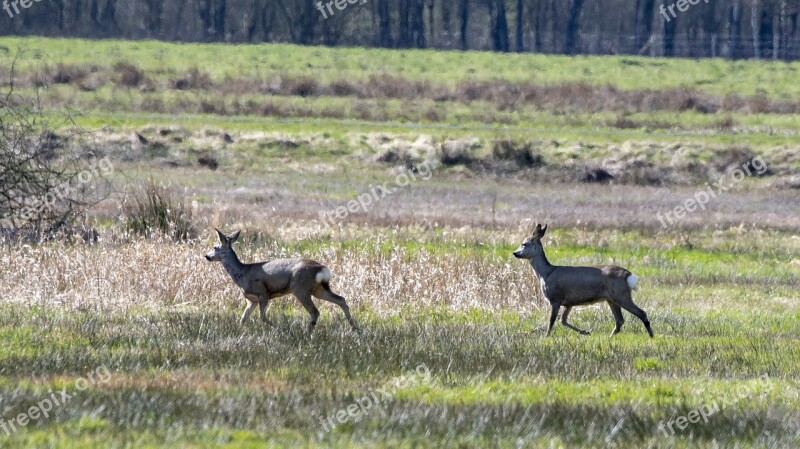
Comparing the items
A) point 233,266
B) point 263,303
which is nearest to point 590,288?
point 263,303

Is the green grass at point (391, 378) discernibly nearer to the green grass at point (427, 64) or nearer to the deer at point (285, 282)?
the deer at point (285, 282)

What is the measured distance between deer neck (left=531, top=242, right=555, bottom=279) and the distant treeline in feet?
218

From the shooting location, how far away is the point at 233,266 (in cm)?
1584

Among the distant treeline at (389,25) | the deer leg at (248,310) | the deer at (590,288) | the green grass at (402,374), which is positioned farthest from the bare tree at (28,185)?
the distant treeline at (389,25)

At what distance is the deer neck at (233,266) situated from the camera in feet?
51.6

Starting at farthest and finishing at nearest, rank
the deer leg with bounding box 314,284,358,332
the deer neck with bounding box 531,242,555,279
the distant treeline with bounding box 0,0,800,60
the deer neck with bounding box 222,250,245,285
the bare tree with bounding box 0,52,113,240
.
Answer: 1. the distant treeline with bounding box 0,0,800,60
2. the bare tree with bounding box 0,52,113,240
3. the deer neck with bounding box 531,242,555,279
4. the deer neck with bounding box 222,250,245,285
5. the deer leg with bounding box 314,284,358,332

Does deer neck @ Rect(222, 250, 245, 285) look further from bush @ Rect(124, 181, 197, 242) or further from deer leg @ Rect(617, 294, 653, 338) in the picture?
bush @ Rect(124, 181, 197, 242)

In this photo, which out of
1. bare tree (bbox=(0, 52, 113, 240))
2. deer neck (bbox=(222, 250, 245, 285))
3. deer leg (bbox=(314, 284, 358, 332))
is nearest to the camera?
deer leg (bbox=(314, 284, 358, 332))

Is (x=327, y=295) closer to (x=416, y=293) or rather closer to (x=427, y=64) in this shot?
(x=416, y=293)

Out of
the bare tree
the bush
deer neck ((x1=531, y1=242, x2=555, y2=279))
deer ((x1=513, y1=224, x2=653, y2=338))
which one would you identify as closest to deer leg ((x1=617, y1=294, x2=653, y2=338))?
deer ((x1=513, y1=224, x2=653, y2=338))

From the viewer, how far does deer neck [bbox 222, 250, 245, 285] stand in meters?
15.7

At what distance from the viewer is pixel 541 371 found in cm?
1257

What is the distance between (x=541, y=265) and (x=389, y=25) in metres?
77.5

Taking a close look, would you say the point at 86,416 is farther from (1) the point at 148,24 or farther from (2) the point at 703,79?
(1) the point at 148,24
